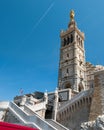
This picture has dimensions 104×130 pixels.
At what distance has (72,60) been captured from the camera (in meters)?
63.7

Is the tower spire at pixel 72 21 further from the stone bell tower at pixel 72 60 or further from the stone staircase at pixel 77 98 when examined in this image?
the stone staircase at pixel 77 98

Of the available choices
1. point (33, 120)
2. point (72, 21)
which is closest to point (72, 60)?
point (72, 21)

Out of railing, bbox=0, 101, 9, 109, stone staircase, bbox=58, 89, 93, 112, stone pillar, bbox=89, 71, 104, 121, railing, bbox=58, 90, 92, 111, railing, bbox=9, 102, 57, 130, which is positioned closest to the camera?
railing, bbox=9, 102, 57, 130

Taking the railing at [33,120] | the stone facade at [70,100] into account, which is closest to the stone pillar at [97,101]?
the stone facade at [70,100]

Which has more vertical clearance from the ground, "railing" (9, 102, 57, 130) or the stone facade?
the stone facade

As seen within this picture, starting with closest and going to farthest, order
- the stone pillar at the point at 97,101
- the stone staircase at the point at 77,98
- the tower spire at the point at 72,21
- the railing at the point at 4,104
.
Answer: the railing at the point at 4,104, the stone pillar at the point at 97,101, the stone staircase at the point at 77,98, the tower spire at the point at 72,21

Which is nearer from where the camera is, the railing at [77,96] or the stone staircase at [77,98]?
the stone staircase at [77,98]

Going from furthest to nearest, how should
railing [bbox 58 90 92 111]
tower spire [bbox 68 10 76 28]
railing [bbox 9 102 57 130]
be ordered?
1. tower spire [bbox 68 10 76 28]
2. railing [bbox 58 90 92 111]
3. railing [bbox 9 102 57 130]

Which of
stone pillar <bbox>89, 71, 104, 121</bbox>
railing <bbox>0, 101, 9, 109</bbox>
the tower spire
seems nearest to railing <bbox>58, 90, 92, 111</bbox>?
stone pillar <bbox>89, 71, 104, 121</bbox>

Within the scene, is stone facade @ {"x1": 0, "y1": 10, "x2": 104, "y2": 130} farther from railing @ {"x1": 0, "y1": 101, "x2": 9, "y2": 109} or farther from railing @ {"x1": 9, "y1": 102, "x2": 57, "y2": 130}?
railing @ {"x1": 0, "y1": 101, "x2": 9, "y2": 109}

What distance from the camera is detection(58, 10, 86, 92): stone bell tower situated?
60094mm

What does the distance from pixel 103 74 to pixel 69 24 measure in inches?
1981

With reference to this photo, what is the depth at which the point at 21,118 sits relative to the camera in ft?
67.6

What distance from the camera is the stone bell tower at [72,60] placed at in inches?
2366
